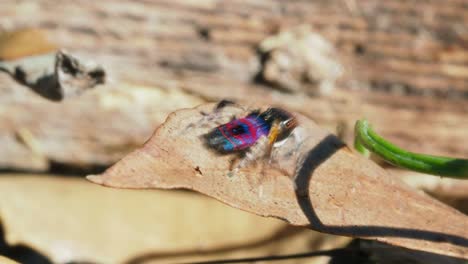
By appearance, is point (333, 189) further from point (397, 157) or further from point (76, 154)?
point (76, 154)

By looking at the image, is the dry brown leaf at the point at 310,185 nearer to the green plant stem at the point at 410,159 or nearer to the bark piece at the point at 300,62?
the green plant stem at the point at 410,159

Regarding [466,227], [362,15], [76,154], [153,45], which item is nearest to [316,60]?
[362,15]

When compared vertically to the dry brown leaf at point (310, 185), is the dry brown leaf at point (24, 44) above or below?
above

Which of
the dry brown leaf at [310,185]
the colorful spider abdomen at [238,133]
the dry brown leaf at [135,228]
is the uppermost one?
the colorful spider abdomen at [238,133]

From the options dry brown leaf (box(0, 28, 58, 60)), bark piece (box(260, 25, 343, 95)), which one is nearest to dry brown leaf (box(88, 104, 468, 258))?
bark piece (box(260, 25, 343, 95))

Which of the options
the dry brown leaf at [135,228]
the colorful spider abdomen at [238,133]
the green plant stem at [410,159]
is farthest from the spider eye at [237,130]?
the dry brown leaf at [135,228]

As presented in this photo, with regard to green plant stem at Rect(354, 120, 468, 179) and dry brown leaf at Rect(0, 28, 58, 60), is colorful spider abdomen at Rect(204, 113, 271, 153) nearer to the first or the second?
green plant stem at Rect(354, 120, 468, 179)

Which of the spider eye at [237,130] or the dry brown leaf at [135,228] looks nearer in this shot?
the spider eye at [237,130]
